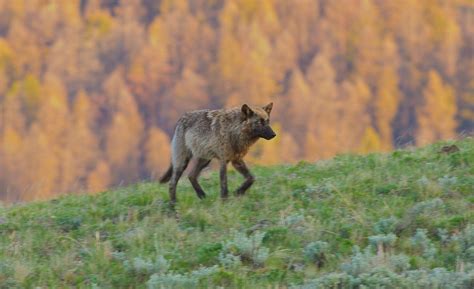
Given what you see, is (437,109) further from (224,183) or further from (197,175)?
(224,183)

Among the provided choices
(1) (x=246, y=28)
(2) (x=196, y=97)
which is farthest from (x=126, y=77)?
(1) (x=246, y=28)

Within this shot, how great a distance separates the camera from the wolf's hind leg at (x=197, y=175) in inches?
406

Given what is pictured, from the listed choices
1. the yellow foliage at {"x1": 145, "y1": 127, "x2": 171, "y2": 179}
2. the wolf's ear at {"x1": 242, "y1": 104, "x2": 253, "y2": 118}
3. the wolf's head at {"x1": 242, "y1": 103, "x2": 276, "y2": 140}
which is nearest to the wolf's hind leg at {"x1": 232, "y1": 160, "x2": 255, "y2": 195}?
the wolf's head at {"x1": 242, "y1": 103, "x2": 276, "y2": 140}

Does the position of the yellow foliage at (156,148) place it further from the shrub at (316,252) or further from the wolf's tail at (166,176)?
the shrub at (316,252)

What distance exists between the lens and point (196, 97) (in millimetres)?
70625

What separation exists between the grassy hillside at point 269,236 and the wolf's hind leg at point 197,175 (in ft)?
0.51

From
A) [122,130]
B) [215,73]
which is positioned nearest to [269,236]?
[122,130]

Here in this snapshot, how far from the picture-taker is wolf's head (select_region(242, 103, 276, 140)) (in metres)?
10.2

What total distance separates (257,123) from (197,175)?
100cm

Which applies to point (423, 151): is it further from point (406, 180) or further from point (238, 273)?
point (238, 273)

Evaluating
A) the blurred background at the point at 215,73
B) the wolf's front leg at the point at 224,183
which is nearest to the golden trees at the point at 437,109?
the blurred background at the point at 215,73

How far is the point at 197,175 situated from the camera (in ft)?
34.4

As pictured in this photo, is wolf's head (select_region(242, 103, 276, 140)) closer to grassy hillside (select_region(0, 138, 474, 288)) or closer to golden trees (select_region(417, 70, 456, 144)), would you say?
grassy hillside (select_region(0, 138, 474, 288))

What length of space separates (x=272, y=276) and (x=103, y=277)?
1433mm
